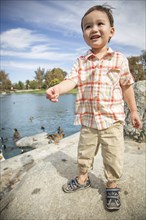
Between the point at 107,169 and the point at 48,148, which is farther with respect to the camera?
the point at 48,148

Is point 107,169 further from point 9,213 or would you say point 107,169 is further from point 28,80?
point 28,80

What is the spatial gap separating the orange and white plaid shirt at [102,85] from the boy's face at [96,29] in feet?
0.47

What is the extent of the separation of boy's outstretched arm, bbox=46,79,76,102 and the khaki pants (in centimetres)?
56

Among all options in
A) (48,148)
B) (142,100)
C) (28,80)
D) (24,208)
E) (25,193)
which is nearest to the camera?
(24,208)

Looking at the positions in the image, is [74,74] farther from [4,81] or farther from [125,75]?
[4,81]

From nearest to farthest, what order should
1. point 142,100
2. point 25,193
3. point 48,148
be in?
point 25,193 → point 142,100 → point 48,148

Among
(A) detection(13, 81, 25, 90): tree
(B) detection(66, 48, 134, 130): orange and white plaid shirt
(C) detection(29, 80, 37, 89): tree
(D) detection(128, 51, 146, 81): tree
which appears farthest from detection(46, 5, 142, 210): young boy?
(A) detection(13, 81, 25, 90): tree

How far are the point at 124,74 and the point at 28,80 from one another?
436ft

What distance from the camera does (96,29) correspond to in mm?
2123

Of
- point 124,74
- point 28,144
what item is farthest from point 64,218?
point 28,144

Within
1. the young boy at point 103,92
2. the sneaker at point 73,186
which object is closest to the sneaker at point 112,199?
the young boy at point 103,92

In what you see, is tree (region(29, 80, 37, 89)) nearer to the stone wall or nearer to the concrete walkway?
the stone wall

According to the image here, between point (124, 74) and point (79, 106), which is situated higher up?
point (124, 74)

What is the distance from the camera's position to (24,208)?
2457 millimetres
